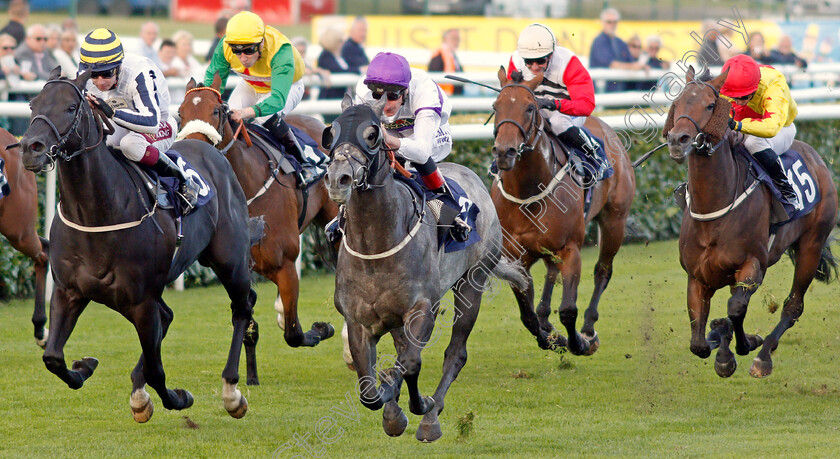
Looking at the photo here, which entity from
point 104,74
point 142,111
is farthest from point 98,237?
point 104,74

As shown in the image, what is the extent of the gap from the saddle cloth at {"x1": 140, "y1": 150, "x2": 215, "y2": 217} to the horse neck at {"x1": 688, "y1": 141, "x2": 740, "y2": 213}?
2.55 m

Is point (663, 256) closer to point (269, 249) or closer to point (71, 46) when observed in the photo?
point (269, 249)

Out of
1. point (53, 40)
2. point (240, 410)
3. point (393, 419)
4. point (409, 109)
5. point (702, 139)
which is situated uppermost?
point (409, 109)

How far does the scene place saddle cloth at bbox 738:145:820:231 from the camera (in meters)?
6.16

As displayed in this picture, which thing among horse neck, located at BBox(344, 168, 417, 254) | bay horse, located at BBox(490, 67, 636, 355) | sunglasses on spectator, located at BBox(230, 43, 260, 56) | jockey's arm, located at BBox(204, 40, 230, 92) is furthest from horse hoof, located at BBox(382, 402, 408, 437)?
jockey's arm, located at BBox(204, 40, 230, 92)

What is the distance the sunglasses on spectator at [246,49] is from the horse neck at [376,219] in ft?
7.17

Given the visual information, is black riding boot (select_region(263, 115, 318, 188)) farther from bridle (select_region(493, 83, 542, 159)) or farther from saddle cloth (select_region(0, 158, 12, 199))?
Result: saddle cloth (select_region(0, 158, 12, 199))

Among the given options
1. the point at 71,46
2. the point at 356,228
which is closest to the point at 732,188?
the point at 356,228

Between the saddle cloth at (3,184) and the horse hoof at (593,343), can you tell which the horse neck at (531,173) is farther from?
the saddle cloth at (3,184)

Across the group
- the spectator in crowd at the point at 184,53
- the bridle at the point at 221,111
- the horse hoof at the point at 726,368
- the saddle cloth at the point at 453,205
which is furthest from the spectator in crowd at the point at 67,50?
the horse hoof at the point at 726,368

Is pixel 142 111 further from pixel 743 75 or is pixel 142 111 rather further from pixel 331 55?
pixel 331 55

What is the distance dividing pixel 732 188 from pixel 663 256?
4462 mm

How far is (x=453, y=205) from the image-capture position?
205 inches

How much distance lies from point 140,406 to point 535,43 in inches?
121
